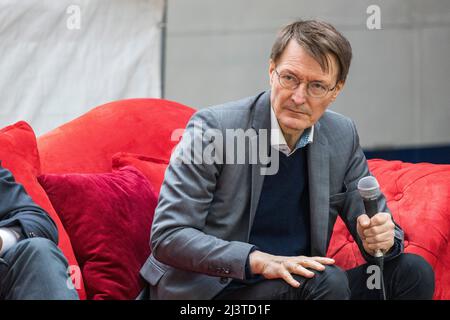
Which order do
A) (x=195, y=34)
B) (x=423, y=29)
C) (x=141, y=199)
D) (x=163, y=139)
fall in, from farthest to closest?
(x=423, y=29) → (x=195, y=34) → (x=163, y=139) → (x=141, y=199)

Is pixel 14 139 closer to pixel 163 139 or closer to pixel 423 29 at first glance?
pixel 163 139

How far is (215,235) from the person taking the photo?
6.99 feet

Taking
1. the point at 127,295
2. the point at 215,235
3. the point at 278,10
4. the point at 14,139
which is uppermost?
the point at 278,10

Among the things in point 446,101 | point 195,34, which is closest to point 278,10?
point 195,34

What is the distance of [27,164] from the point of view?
2426 mm

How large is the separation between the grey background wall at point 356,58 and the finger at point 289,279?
6.51ft

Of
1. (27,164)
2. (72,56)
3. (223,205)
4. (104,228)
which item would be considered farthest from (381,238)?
(72,56)

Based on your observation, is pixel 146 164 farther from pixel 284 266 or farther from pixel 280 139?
pixel 284 266

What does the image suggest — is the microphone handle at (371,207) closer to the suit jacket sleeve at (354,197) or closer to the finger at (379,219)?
the finger at (379,219)

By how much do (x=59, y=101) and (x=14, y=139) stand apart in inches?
40.3

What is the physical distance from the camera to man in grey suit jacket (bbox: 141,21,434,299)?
2.01 metres

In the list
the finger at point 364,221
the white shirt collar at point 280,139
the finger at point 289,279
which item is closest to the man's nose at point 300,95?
the white shirt collar at point 280,139

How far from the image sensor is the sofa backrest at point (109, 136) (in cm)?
271

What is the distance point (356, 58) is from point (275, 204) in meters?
2.00
